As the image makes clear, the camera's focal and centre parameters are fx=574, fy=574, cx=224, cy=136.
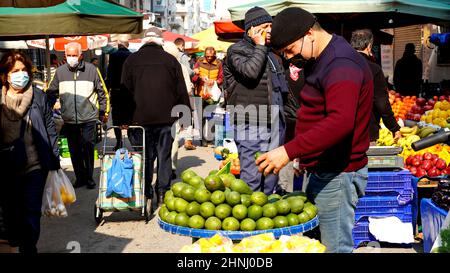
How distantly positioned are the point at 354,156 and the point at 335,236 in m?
0.59

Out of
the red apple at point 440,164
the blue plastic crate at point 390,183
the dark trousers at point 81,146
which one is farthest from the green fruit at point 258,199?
the dark trousers at point 81,146

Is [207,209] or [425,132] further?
[425,132]

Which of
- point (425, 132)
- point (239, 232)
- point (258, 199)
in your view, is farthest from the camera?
point (425, 132)

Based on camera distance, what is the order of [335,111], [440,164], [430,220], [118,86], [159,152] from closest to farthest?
[335,111] → [430,220] → [440,164] → [159,152] → [118,86]

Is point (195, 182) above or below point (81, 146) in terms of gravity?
Result: above

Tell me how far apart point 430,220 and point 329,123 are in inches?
102

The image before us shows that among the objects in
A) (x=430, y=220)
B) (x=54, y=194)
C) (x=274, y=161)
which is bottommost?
(x=430, y=220)

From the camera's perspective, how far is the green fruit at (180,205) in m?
4.05

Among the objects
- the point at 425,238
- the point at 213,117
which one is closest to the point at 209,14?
the point at 213,117

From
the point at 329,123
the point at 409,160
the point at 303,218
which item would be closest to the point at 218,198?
the point at 303,218

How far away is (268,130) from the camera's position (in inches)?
249

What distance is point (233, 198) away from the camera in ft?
13.3

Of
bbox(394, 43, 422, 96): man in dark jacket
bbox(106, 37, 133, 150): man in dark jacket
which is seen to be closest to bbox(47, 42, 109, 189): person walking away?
bbox(106, 37, 133, 150): man in dark jacket

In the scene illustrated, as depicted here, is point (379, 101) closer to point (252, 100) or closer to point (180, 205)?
point (252, 100)
